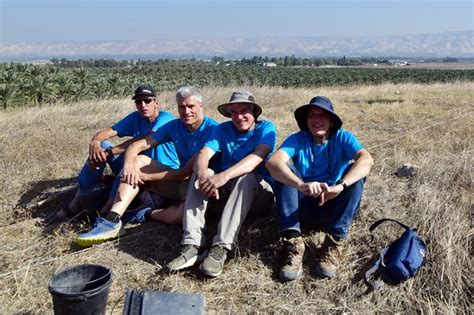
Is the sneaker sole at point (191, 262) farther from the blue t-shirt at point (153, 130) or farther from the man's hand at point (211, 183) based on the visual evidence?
the blue t-shirt at point (153, 130)

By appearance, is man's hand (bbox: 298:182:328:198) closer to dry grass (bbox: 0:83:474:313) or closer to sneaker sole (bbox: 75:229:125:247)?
dry grass (bbox: 0:83:474:313)

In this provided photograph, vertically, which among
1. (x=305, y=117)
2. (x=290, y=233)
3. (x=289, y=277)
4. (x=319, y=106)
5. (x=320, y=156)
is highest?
(x=319, y=106)

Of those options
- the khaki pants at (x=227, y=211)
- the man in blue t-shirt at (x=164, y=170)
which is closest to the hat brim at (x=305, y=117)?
the khaki pants at (x=227, y=211)

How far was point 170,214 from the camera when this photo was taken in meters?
3.96

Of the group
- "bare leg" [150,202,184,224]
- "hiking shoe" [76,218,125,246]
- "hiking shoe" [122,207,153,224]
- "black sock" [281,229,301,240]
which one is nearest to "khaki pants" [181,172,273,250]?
"black sock" [281,229,301,240]

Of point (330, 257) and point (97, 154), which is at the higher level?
point (97, 154)

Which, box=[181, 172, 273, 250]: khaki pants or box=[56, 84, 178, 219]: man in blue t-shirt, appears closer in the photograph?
box=[181, 172, 273, 250]: khaki pants

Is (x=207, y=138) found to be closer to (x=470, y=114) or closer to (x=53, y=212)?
(x=53, y=212)

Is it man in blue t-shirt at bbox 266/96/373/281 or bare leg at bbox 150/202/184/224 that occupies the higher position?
man in blue t-shirt at bbox 266/96/373/281

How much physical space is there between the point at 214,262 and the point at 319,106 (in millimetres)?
1300

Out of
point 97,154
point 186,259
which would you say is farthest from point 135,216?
point 186,259

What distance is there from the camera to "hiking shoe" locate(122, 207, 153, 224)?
417 centimetres

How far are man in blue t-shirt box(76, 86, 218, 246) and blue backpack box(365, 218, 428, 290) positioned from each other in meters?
1.61

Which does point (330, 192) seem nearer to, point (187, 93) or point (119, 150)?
point (187, 93)
